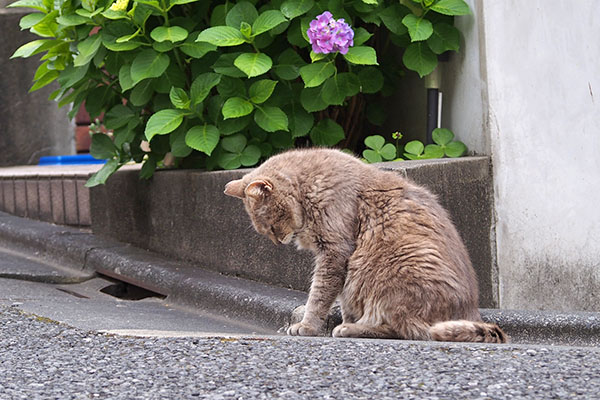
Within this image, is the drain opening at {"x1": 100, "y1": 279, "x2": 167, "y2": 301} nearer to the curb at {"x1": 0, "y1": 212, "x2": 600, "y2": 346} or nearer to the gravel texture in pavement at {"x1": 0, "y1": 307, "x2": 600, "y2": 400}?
the curb at {"x1": 0, "y1": 212, "x2": 600, "y2": 346}

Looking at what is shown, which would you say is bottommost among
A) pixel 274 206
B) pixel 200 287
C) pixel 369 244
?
pixel 200 287

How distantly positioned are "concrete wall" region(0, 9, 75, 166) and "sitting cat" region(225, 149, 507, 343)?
450cm

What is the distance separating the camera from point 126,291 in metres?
4.70

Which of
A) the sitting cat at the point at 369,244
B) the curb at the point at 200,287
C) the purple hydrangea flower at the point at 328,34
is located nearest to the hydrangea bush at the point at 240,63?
the purple hydrangea flower at the point at 328,34

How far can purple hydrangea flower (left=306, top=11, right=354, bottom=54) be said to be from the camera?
3.79 meters

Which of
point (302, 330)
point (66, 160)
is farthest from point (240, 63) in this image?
point (66, 160)

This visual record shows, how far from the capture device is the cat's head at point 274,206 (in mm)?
3244

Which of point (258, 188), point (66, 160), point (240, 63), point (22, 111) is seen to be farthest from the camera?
point (66, 160)

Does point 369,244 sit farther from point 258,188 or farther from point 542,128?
A: point 542,128

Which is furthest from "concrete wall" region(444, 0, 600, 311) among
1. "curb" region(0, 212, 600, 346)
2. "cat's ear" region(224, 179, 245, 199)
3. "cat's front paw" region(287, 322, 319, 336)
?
"cat's ear" region(224, 179, 245, 199)

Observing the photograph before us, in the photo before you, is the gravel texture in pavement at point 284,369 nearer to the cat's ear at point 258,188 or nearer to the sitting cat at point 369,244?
the sitting cat at point 369,244

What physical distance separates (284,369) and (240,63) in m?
1.96

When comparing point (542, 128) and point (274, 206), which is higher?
point (542, 128)

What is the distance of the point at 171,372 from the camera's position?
2.34 m
